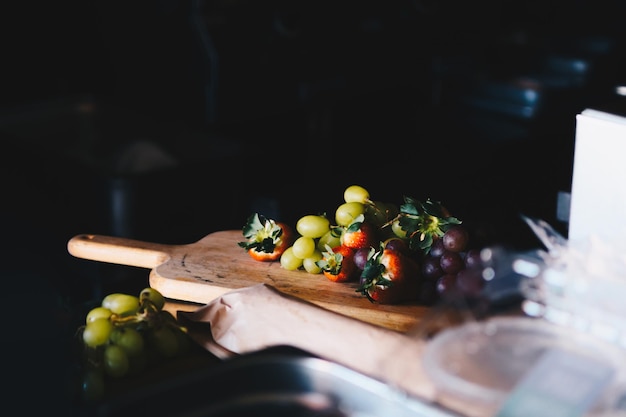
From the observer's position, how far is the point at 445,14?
5.02m

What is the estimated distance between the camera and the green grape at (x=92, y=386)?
1.26m

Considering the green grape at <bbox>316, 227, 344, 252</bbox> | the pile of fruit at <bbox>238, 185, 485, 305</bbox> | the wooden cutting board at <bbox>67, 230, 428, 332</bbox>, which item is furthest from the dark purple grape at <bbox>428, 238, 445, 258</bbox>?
the green grape at <bbox>316, 227, 344, 252</bbox>

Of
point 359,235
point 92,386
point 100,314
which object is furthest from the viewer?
A: point 359,235

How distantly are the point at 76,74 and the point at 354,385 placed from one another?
11.0 ft

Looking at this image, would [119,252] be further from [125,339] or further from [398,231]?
[398,231]

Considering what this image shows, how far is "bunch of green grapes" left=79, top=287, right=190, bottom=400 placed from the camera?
4.26 feet

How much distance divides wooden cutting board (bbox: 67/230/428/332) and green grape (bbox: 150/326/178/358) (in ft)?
1.01

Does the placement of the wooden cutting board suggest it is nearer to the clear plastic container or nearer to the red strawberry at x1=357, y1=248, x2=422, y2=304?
the red strawberry at x1=357, y1=248, x2=422, y2=304

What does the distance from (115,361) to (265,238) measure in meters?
0.59

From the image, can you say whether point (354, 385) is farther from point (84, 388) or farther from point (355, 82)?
point (355, 82)

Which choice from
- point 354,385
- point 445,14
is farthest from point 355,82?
point 354,385

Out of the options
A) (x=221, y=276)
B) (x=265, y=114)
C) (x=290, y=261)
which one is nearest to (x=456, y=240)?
(x=290, y=261)

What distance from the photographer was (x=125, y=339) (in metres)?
1.33

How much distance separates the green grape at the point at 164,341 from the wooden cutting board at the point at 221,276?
31 centimetres
